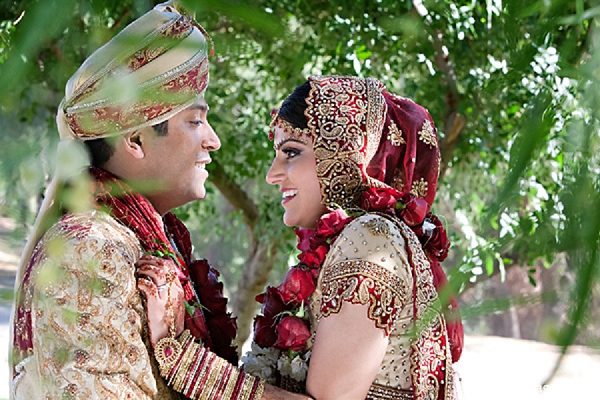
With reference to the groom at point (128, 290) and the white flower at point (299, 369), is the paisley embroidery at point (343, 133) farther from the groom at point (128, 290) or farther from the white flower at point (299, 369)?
the white flower at point (299, 369)

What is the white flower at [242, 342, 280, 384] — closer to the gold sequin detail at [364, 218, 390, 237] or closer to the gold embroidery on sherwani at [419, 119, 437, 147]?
the gold sequin detail at [364, 218, 390, 237]

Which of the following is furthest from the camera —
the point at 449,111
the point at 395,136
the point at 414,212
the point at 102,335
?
the point at 449,111

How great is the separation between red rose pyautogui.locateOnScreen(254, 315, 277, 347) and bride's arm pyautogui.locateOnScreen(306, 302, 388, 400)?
0.99 feet

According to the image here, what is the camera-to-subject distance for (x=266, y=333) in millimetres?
2377

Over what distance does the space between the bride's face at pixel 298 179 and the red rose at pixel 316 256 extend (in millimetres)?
187

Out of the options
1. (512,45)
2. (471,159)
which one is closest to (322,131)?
(512,45)

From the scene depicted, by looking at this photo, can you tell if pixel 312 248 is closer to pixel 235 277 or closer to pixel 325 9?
pixel 325 9

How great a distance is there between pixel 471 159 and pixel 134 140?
4.10 meters

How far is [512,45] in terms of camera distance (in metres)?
0.61

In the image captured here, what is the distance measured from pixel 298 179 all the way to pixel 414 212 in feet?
1.23

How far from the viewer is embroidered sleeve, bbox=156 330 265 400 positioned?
196 centimetres

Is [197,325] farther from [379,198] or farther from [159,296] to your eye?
[379,198]

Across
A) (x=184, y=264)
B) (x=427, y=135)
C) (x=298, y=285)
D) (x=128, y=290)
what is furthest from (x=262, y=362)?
(x=427, y=135)

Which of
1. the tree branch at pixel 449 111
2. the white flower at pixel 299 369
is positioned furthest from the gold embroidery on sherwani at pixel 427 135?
the tree branch at pixel 449 111
